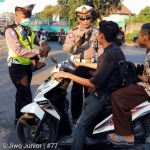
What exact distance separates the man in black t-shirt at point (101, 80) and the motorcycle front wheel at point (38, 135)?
31 centimetres

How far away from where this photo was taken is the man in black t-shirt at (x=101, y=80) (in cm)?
263

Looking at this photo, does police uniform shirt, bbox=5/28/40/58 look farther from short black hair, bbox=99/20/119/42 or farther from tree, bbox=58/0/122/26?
tree, bbox=58/0/122/26

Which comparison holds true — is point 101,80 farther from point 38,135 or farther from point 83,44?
point 83,44

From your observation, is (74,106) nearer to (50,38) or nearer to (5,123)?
(5,123)

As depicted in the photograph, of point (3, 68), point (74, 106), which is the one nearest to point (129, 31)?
point (3, 68)

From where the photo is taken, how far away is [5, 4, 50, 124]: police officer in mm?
3621

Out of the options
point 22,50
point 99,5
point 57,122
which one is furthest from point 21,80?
point 99,5

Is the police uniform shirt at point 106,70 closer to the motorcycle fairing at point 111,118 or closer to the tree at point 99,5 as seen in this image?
the motorcycle fairing at point 111,118

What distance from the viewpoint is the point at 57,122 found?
3129 millimetres

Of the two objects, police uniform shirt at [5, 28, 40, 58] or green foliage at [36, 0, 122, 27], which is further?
green foliage at [36, 0, 122, 27]

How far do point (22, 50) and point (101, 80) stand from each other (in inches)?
55.5

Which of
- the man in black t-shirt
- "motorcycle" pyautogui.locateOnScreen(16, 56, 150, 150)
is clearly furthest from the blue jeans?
"motorcycle" pyautogui.locateOnScreen(16, 56, 150, 150)

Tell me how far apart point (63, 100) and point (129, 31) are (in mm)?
31855

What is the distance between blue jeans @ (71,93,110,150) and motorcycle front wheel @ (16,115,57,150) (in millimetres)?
332
